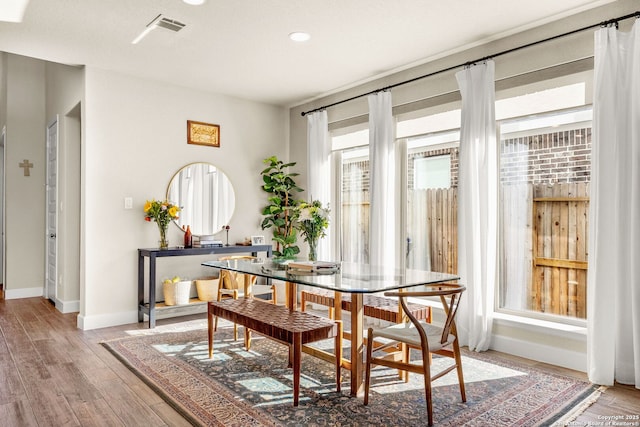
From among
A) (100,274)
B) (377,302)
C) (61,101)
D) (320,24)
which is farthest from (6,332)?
(320,24)

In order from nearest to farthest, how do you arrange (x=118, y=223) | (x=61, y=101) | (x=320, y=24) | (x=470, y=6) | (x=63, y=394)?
(x=63, y=394) → (x=470, y=6) → (x=320, y=24) → (x=118, y=223) → (x=61, y=101)

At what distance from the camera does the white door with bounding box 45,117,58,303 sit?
539 cm

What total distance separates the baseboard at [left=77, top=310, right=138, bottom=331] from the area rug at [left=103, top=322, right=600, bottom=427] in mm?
927

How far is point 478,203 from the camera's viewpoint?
143 inches

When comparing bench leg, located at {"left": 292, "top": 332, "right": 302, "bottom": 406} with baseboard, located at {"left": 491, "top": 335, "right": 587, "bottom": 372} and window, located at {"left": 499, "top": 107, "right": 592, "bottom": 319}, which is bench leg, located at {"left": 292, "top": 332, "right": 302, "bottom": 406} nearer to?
baseboard, located at {"left": 491, "top": 335, "right": 587, "bottom": 372}

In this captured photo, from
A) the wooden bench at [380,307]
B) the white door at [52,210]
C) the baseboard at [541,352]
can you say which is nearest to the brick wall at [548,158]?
the baseboard at [541,352]

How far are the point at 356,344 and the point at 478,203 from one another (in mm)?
1670

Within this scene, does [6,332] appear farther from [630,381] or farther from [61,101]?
[630,381]

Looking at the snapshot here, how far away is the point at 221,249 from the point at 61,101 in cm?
272

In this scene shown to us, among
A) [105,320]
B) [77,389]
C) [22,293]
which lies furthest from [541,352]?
[22,293]

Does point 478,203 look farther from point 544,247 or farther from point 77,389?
point 77,389

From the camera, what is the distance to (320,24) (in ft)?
11.1

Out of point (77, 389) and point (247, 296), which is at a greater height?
point (247, 296)

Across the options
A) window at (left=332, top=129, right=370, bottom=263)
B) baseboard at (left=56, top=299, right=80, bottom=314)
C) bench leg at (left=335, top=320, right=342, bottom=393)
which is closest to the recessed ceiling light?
window at (left=332, top=129, right=370, bottom=263)
